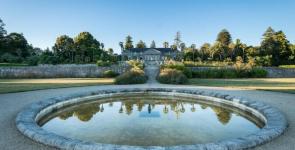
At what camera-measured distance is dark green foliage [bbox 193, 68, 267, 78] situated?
2383 cm

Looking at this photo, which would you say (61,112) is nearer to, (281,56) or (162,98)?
(162,98)

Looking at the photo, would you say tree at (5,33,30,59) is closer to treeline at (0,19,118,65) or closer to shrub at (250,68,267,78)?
treeline at (0,19,118,65)

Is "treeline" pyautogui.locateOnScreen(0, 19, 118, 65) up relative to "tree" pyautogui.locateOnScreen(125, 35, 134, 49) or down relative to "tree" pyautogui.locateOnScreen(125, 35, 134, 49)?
down

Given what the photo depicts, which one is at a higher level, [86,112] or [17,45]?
[17,45]

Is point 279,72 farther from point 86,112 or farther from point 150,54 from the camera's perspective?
point 150,54

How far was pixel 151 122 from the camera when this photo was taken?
314 inches

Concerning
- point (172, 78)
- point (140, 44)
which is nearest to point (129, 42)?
point (140, 44)

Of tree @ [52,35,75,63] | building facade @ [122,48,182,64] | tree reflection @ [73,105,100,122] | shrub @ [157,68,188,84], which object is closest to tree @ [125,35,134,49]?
building facade @ [122,48,182,64]

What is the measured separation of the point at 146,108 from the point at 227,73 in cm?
1586

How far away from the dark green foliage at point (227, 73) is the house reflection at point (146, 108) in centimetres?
1282

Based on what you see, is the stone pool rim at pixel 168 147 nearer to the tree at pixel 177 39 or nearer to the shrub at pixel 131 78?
the shrub at pixel 131 78

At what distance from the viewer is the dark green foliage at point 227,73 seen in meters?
23.8

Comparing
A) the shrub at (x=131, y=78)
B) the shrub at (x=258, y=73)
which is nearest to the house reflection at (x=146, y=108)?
the shrub at (x=131, y=78)

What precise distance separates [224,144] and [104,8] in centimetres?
2016
